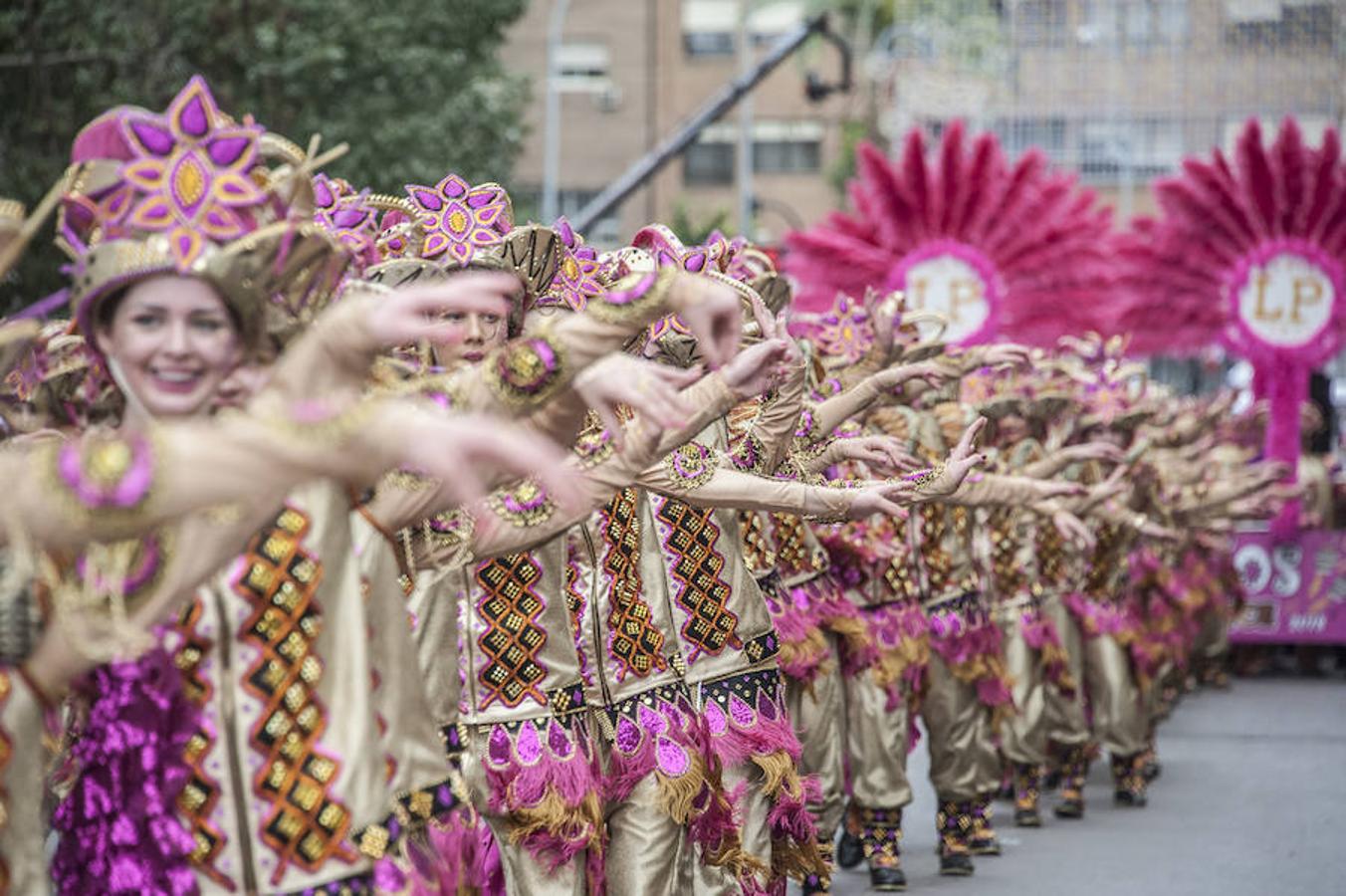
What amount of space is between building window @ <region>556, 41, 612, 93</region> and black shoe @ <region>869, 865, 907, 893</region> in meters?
41.4

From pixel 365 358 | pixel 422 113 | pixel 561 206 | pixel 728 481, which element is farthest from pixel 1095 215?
pixel 561 206

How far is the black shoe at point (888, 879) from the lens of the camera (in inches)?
368

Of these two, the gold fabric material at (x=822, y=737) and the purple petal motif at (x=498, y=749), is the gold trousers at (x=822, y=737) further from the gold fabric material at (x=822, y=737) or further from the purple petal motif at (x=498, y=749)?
the purple petal motif at (x=498, y=749)

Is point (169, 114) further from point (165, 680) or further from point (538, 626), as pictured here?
point (538, 626)

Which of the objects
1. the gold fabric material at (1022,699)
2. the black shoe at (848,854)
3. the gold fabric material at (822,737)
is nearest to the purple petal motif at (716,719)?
the gold fabric material at (822,737)

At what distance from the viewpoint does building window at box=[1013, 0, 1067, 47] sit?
27156 mm

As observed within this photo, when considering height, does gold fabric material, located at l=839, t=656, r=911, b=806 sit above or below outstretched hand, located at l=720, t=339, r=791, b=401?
below

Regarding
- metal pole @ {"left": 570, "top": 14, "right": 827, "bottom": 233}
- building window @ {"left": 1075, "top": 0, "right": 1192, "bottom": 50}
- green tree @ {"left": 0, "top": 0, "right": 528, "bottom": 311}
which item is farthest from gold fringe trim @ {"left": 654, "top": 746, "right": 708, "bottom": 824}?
building window @ {"left": 1075, "top": 0, "right": 1192, "bottom": 50}

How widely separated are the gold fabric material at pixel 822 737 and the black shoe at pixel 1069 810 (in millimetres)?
3120

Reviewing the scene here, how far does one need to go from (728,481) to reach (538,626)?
0.76 metres

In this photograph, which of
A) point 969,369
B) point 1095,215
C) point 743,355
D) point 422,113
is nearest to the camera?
point 743,355

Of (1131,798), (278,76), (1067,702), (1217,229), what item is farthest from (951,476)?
(278,76)

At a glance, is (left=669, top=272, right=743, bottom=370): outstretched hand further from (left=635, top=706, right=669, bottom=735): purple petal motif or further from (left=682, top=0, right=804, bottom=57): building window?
(left=682, top=0, right=804, bottom=57): building window

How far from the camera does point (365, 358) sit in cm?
371
